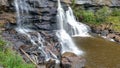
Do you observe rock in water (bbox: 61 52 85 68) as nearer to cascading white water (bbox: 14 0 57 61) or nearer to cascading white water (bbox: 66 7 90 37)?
cascading white water (bbox: 14 0 57 61)

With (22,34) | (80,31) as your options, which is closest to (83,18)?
(80,31)

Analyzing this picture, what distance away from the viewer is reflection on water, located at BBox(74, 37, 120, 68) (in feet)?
57.5

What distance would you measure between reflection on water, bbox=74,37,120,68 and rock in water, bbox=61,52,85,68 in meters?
0.49

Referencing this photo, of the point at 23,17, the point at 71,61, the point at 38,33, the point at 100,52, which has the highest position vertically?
the point at 23,17

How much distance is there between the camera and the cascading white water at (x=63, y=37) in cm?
2008

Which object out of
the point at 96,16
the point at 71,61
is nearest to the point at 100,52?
the point at 71,61

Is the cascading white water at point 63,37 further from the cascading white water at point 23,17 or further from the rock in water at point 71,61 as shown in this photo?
the rock in water at point 71,61

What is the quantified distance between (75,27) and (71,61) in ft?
31.0

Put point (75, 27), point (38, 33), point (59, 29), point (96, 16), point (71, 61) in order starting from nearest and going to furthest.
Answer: point (71, 61) → point (38, 33) → point (59, 29) → point (75, 27) → point (96, 16)

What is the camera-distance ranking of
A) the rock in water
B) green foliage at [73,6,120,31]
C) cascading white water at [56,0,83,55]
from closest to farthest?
the rock in water < cascading white water at [56,0,83,55] < green foliage at [73,6,120,31]

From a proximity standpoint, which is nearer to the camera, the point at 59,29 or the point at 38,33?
the point at 38,33

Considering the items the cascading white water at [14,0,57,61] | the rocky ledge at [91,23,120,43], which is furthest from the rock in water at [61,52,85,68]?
the rocky ledge at [91,23,120,43]

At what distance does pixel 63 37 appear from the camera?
22.5 metres

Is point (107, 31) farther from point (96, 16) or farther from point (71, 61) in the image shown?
point (71, 61)
